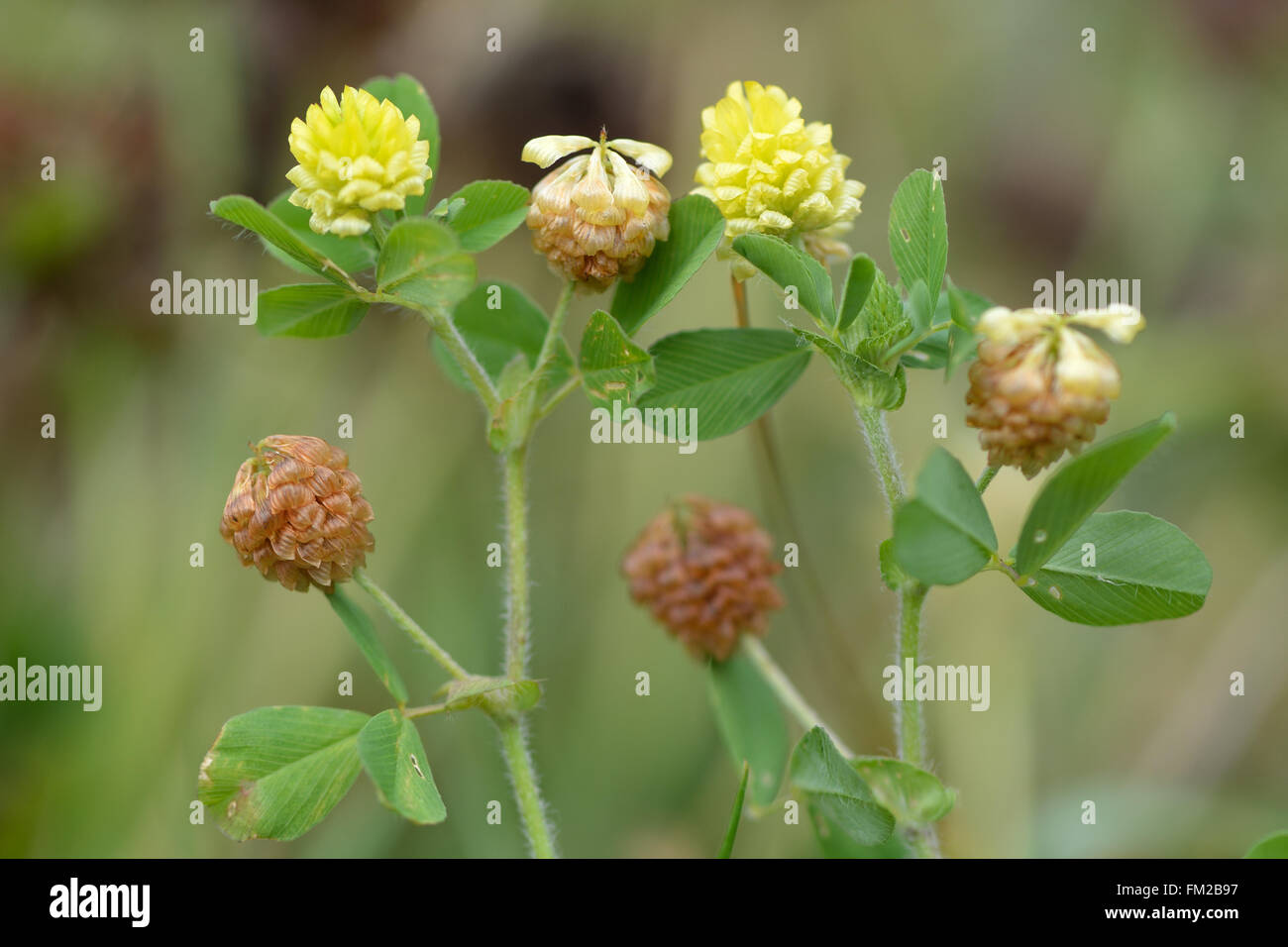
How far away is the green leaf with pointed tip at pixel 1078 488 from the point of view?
2.13 ft

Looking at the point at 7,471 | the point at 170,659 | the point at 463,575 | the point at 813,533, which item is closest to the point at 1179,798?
the point at 813,533

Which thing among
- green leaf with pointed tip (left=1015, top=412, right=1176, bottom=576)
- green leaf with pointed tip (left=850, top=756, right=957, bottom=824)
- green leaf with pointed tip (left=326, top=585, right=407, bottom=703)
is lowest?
green leaf with pointed tip (left=850, top=756, right=957, bottom=824)

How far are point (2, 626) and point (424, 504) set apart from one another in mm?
728

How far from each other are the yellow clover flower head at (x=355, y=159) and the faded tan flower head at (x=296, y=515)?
171mm

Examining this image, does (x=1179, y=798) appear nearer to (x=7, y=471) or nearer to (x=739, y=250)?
(x=739, y=250)

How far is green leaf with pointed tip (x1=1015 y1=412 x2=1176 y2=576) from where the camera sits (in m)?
0.65

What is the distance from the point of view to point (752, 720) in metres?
1.01

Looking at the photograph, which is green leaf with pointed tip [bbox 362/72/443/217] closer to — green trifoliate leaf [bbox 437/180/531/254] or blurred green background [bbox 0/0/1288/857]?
green trifoliate leaf [bbox 437/180/531/254]

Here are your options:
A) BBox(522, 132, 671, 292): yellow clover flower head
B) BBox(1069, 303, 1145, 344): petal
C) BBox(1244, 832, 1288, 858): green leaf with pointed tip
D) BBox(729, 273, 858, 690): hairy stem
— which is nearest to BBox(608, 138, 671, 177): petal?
BBox(522, 132, 671, 292): yellow clover flower head

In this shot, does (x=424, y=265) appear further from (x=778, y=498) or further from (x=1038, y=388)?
(x=778, y=498)

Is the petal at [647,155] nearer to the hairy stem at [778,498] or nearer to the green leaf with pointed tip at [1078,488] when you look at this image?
the hairy stem at [778,498]

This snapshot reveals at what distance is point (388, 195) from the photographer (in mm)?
751

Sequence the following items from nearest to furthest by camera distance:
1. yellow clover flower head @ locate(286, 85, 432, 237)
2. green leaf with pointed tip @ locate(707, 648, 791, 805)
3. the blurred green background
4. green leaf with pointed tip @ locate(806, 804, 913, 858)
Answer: yellow clover flower head @ locate(286, 85, 432, 237) < green leaf with pointed tip @ locate(806, 804, 913, 858) < green leaf with pointed tip @ locate(707, 648, 791, 805) < the blurred green background

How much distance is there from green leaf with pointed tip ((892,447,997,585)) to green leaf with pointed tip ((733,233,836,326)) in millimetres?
167
